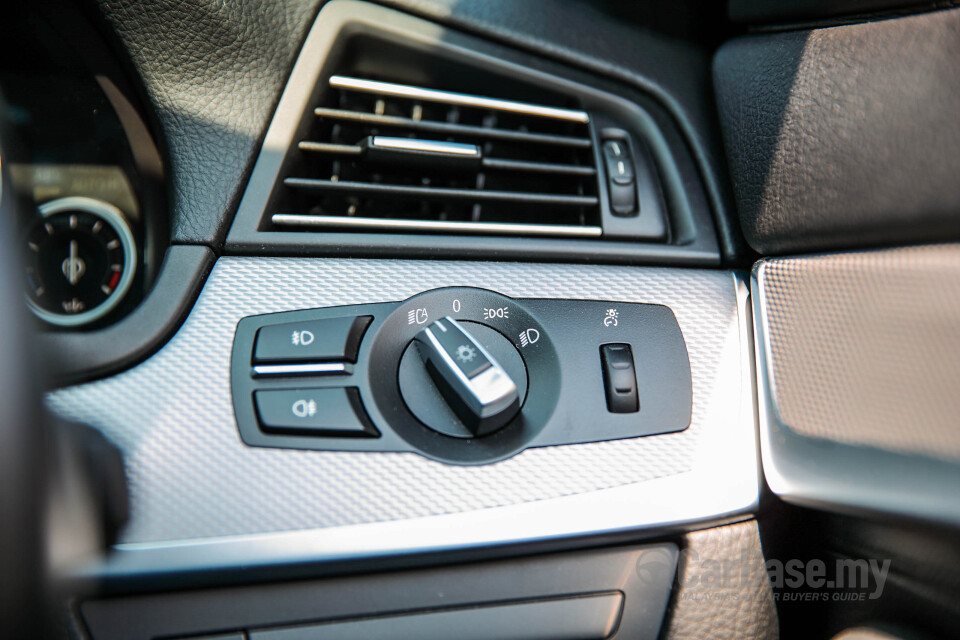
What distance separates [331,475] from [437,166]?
425 millimetres

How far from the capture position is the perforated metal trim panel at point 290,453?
73cm

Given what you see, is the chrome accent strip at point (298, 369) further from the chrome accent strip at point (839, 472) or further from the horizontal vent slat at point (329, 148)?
the chrome accent strip at point (839, 472)

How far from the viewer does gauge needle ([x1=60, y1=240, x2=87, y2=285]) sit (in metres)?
0.84

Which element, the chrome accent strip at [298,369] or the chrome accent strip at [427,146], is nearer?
the chrome accent strip at [298,369]

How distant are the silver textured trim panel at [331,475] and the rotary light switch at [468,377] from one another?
6cm

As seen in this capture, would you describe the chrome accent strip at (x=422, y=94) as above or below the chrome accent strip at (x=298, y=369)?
above

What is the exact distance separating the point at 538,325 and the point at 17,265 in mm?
537

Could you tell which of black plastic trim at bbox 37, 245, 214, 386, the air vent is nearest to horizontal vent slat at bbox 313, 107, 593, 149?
the air vent

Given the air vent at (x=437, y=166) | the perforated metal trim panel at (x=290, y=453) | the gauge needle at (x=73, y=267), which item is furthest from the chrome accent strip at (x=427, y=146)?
the gauge needle at (x=73, y=267)

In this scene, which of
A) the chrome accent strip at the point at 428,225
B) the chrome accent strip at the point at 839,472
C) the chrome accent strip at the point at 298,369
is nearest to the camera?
the chrome accent strip at the point at 839,472

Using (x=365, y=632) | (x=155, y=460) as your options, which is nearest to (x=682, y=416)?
(x=365, y=632)

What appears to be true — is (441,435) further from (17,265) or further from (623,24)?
(623,24)

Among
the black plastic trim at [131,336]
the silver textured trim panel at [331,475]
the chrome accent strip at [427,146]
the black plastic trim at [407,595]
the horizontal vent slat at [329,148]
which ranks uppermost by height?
the horizontal vent slat at [329,148]

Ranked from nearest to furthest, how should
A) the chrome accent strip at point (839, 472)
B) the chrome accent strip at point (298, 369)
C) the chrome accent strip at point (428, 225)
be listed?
the chrome accent strip at point (839, 472) → the chrome accent strip at point (298, 369) → the chrome accent strip at point (428, 225)
